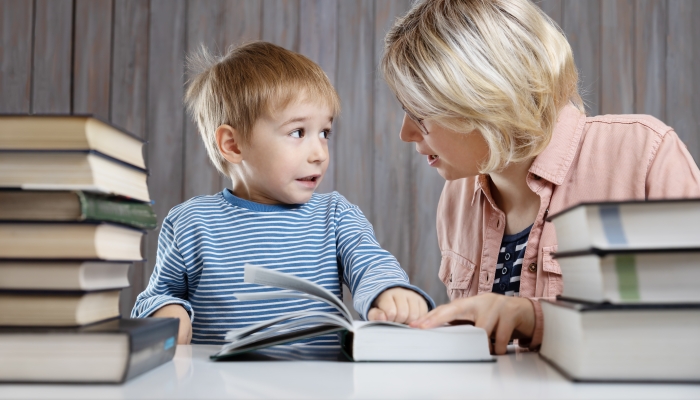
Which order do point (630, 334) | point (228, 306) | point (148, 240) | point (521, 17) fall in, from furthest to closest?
point (148, 240)
point (521, 17)
point (228, 306)
point (630, 334)

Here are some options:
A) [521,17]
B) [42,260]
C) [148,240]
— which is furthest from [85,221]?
[148,240]

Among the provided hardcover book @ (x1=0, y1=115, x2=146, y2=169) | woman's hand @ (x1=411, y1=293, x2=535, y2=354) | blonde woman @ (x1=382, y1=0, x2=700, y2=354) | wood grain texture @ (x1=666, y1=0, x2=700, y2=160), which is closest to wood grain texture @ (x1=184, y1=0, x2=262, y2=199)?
blonde woman @ (x1=382, y1=0, x2=700, y2=354)

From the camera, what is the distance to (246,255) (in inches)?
47.6

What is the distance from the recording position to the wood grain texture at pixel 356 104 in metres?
2.43

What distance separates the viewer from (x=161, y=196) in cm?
248

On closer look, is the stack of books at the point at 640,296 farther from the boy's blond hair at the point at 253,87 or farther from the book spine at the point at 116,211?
the boy's blond hair at the point at 253,87

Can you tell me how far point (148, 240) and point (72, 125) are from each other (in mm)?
1935

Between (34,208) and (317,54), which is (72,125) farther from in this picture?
(317,54)

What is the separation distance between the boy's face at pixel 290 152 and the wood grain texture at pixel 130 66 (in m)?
1.33

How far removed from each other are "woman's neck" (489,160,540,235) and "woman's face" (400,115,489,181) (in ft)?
0.21

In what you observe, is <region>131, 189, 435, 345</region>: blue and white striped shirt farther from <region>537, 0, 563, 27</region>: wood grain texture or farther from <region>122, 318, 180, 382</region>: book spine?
<region>537, 0, 563, 27</region>: wood grain texture

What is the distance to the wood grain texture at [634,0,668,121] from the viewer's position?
2418mm

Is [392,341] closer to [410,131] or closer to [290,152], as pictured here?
[290,152]

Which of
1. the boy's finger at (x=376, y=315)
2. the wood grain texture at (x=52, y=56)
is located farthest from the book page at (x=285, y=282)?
the wood grain texture at (x=52, y=56)
